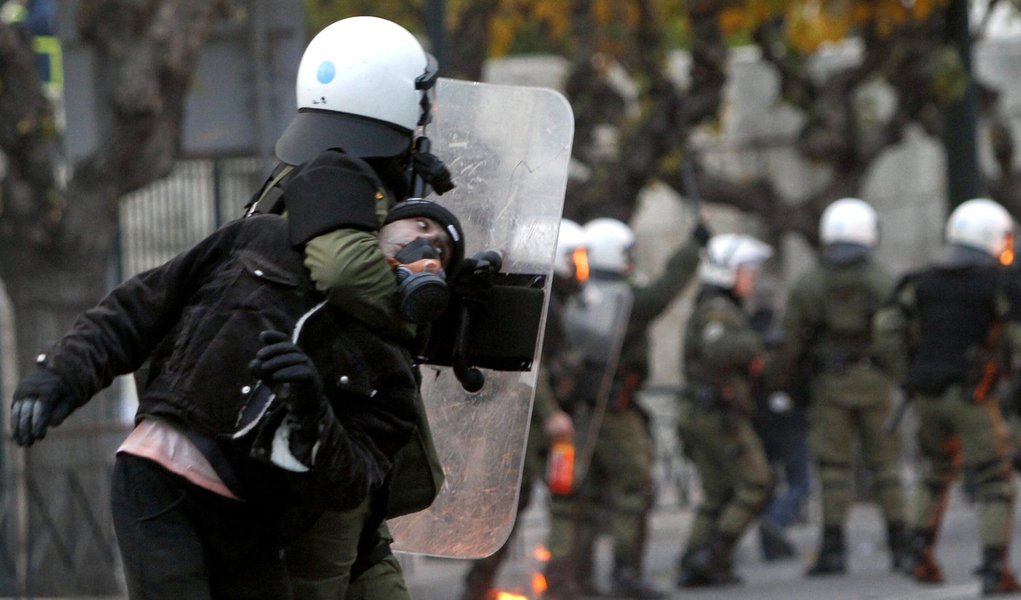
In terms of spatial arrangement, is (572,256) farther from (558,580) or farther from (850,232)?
(850,232)

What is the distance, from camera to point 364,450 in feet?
12.4

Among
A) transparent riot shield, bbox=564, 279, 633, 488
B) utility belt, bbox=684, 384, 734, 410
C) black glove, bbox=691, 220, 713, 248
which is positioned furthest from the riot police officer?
transparent riot shield, bbox=564, 279, 633, 488

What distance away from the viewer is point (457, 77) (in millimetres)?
13430

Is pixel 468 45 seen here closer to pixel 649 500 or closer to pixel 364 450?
pixel 649 500

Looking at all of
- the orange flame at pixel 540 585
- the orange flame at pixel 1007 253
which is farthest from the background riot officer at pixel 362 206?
the orange flame at pixel 1007 253

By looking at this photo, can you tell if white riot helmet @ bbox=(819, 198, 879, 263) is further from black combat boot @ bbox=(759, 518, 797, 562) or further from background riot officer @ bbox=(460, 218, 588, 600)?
black combat boot @ bbox=(759, 518, 797, 562)

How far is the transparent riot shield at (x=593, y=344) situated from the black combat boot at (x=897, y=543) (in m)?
1.89

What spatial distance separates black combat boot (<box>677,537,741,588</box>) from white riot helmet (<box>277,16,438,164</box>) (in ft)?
19.9

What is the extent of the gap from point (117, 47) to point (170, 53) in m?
0.31

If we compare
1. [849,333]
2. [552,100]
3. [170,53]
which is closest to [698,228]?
[849,333]

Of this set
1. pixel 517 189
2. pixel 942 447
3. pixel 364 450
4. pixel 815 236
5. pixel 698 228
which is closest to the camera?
pixel 364 450

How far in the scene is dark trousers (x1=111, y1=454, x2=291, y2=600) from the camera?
3697 millimetres

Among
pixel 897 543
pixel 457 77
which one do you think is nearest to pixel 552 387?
pixel 897 543

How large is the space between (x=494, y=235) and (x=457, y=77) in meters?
9.10
